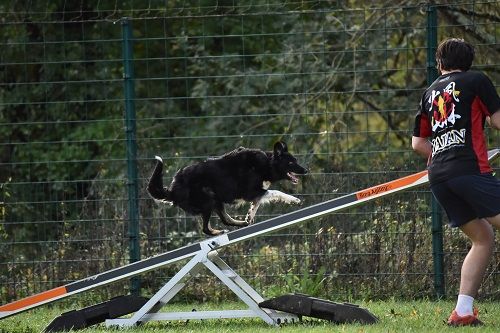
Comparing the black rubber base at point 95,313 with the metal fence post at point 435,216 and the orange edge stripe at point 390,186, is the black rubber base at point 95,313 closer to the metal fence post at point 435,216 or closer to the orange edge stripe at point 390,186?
the orange edge stripe at point 390,186

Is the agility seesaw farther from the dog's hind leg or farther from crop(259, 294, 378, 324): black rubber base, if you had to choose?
the dog's hind leg

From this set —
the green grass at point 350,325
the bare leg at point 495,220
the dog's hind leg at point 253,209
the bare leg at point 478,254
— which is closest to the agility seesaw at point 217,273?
the green grass at point 350,325

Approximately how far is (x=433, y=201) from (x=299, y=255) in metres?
1.39

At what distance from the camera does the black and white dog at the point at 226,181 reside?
310 inches

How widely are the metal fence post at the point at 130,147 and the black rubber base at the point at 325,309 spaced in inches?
105

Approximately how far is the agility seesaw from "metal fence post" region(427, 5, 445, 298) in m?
2.06

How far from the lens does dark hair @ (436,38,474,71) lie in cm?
624

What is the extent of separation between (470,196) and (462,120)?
1.60 ft

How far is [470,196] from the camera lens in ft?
19.9

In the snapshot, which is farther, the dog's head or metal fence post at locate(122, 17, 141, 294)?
metal fence post at locate(122, 17, 141, 294)

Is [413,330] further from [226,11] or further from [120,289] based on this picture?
[226,11]

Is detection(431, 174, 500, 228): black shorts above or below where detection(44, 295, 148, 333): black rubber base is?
above

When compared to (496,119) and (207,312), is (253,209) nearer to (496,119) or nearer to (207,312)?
(207,312)

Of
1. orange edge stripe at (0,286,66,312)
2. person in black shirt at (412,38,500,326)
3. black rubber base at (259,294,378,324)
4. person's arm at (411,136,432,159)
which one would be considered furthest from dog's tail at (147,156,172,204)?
person in black shirt at (412,38,500,326)
